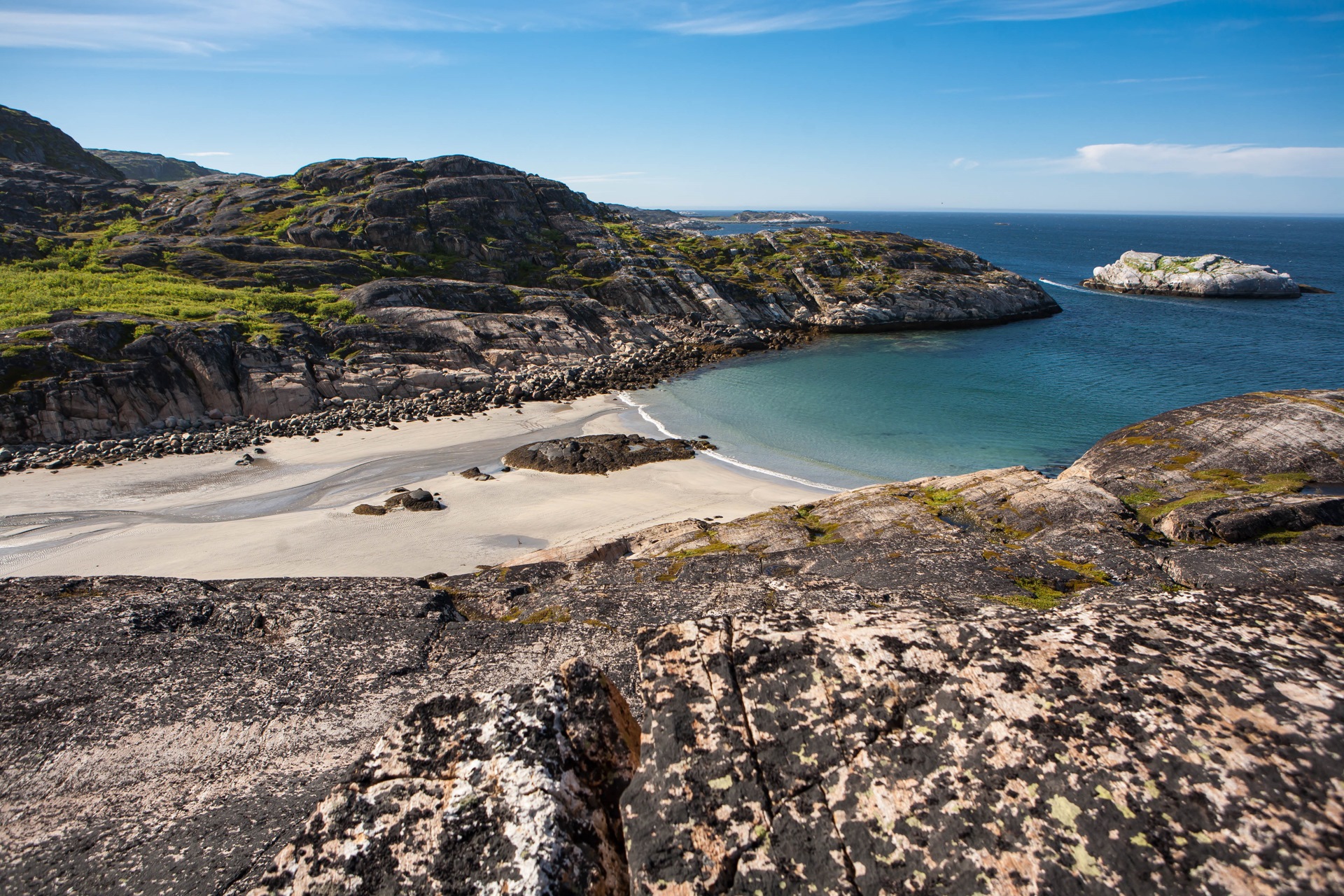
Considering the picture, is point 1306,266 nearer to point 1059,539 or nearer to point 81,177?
point 1059,539

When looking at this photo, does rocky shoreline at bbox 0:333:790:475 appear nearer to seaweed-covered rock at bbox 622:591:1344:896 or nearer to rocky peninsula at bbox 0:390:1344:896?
rocky peninsula at bbox 0:390:1344:896

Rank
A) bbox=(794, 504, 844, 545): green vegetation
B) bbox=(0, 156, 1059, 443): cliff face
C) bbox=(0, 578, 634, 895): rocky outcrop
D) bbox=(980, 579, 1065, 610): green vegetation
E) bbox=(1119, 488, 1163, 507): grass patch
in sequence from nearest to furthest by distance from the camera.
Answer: bbox=(0, 578, 634, 895): rocky outcrop, bbox=(980, 579, 1065, 610): green vegetation, bbox=(794, 504, 844, 545): green vegetation, bbox=(1119, 488, 1163, 507): grass patch, bbox=(0, 156, 1059, 443): cliff face

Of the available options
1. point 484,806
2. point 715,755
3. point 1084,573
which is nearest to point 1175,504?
point 1084,573

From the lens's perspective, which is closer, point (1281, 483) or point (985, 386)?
point (1281, 483)

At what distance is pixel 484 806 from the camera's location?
4328 mm

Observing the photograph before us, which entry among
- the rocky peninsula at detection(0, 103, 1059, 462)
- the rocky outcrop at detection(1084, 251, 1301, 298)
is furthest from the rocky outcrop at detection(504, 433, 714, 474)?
the rocky outcrop at detection(1084, 251, 1301, 298)

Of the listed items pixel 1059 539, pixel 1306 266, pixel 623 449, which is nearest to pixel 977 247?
pixel 1306 266

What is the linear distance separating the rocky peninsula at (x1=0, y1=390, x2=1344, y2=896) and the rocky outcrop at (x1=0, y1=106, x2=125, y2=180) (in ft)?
398

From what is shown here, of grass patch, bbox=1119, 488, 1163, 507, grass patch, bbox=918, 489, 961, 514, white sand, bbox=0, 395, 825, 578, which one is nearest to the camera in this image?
grass patch, bbox=1119, 488, 1163, 507

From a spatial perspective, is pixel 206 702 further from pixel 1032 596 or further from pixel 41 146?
pixel 41 146

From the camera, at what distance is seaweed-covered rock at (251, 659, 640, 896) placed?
13.2 ft

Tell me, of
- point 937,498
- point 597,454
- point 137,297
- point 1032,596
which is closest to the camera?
point 1032,596

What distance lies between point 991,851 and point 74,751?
8745 mm

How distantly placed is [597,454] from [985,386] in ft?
119
